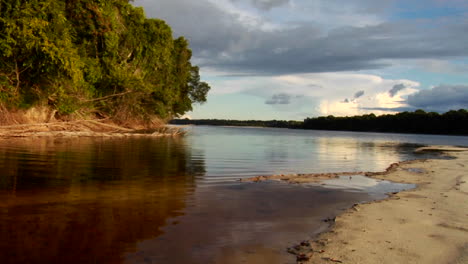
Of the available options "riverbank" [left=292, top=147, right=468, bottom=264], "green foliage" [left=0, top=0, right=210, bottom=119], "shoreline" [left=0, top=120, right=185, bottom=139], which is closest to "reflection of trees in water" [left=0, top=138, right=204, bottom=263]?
"riverbank" [left=292, top=147, right=468, bottom=264]

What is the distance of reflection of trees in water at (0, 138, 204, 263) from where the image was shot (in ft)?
18.8

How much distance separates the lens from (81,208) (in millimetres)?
8195

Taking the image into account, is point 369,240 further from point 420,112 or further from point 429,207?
point 420,112

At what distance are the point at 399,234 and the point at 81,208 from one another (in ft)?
21.2

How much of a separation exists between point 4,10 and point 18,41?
2.71 metres

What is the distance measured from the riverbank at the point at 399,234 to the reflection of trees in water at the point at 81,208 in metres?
3.14

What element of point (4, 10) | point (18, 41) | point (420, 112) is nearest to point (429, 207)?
point (18, 41)

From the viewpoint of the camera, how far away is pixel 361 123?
170m

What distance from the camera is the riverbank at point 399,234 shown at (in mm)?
5695

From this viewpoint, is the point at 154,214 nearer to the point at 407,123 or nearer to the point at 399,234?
the point at 399,234

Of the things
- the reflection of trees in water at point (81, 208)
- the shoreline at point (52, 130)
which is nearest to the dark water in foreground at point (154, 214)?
the reflection of trees in water at point (81, 208)

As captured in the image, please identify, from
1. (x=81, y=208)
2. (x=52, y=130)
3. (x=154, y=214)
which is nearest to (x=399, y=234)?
(x=154, y=214)

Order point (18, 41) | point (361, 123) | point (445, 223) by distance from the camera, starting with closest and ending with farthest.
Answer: point (445, 223) → point (18, 41) → point (361, 123)

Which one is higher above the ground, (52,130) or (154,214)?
(52,130)
